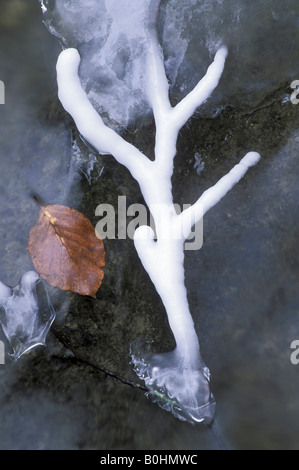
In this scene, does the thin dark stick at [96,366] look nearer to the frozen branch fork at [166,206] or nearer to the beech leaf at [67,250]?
the frozen branch fork at [166,206]

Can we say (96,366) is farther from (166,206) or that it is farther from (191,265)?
(166,206)

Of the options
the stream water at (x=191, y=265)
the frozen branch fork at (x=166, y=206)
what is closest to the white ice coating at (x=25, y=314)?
the stream water at (x=191, y=265)

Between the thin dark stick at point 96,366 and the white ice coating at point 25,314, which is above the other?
the white ice coating at point 25,314

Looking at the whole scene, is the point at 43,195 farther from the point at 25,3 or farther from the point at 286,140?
the point at 286,140

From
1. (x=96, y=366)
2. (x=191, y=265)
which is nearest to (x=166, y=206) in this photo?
(x=191, y=265)

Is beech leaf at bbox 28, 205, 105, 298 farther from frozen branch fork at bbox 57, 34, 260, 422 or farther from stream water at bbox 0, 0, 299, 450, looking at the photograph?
frozen branch fork at bbox 57, 34, 260, 422
